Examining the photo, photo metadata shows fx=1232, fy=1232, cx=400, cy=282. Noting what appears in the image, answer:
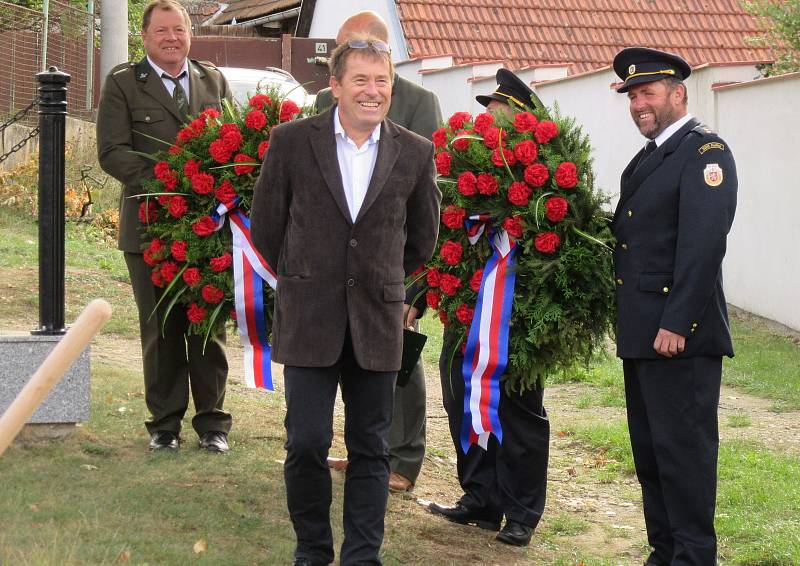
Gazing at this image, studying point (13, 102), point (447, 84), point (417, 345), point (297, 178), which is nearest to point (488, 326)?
point (417, 345)

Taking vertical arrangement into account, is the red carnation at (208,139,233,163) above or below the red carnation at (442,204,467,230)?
above

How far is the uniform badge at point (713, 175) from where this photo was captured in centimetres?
454

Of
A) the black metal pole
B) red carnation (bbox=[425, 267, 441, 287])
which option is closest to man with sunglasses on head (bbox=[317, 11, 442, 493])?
red carnation (bbox=[425, 267, 441, 287])

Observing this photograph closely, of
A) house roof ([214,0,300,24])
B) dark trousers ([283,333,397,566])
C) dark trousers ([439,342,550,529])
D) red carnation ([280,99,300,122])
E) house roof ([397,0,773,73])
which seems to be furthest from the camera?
house roof ([214,0,300,24])

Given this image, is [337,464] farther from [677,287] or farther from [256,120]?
[677,287]

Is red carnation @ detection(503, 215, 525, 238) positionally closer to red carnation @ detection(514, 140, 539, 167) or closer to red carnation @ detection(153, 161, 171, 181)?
red carnation @ detection(514, 140, 539, 167)

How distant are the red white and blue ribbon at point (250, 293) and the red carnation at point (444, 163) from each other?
87 centimetres

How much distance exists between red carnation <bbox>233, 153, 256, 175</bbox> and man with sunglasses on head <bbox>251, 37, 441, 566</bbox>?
1.02m

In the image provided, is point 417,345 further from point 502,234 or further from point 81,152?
point 81,152

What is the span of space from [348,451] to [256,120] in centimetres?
179

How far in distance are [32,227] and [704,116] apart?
23.9 ft

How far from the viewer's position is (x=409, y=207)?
464 cm

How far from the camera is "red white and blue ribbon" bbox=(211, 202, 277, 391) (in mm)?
5480

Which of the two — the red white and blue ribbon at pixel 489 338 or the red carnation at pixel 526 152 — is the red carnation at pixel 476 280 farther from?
the red carnation at pixel 526 152
